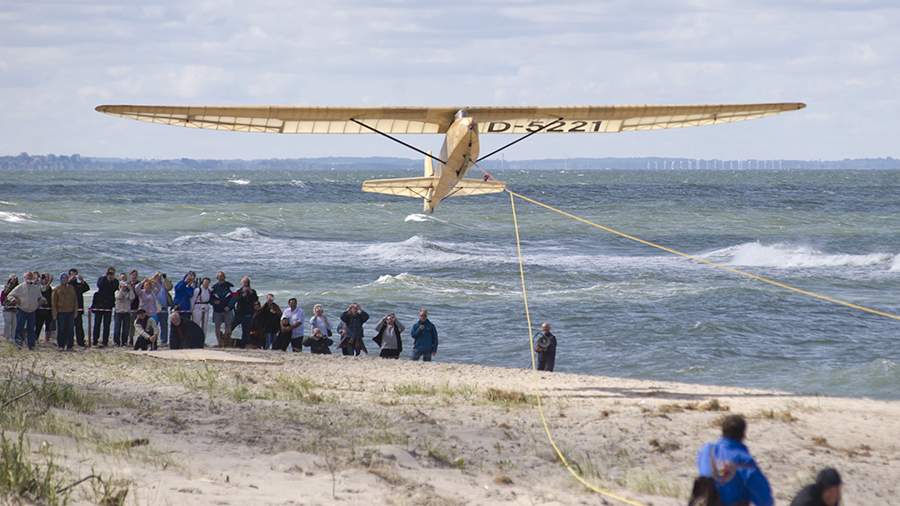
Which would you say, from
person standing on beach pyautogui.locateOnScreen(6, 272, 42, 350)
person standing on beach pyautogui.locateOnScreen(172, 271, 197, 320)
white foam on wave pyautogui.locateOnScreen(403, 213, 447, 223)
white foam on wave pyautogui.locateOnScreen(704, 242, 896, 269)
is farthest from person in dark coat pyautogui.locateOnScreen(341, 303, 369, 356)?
white foam on wave pyautogui.locateOnScreen(403, 213, 447, 223)

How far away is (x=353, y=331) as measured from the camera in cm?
1920

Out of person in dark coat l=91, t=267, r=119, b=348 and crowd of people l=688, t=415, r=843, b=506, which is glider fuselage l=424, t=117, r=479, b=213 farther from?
crowd of people l=688, t=415, r=843, b=506

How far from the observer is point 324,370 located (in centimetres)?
1712

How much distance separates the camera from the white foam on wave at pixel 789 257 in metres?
40.1

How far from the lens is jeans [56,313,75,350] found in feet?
58.6

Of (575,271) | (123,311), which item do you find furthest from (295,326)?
(575,271)

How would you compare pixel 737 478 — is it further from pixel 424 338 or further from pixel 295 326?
pixel 295 326

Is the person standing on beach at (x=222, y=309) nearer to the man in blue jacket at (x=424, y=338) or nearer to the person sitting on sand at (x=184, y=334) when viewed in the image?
the person sitting on sand at (x=184, y=334)

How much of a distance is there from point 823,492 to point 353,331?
12.9 meters

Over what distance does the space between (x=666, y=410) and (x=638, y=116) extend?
7.57 metres

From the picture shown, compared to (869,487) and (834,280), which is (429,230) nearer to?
(834,280)

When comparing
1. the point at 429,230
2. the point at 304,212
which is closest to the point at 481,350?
the point at 429,230

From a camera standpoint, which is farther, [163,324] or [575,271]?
[575,271]

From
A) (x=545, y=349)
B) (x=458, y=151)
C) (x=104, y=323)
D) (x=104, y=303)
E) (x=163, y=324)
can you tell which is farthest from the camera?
(x=458, y=151)
